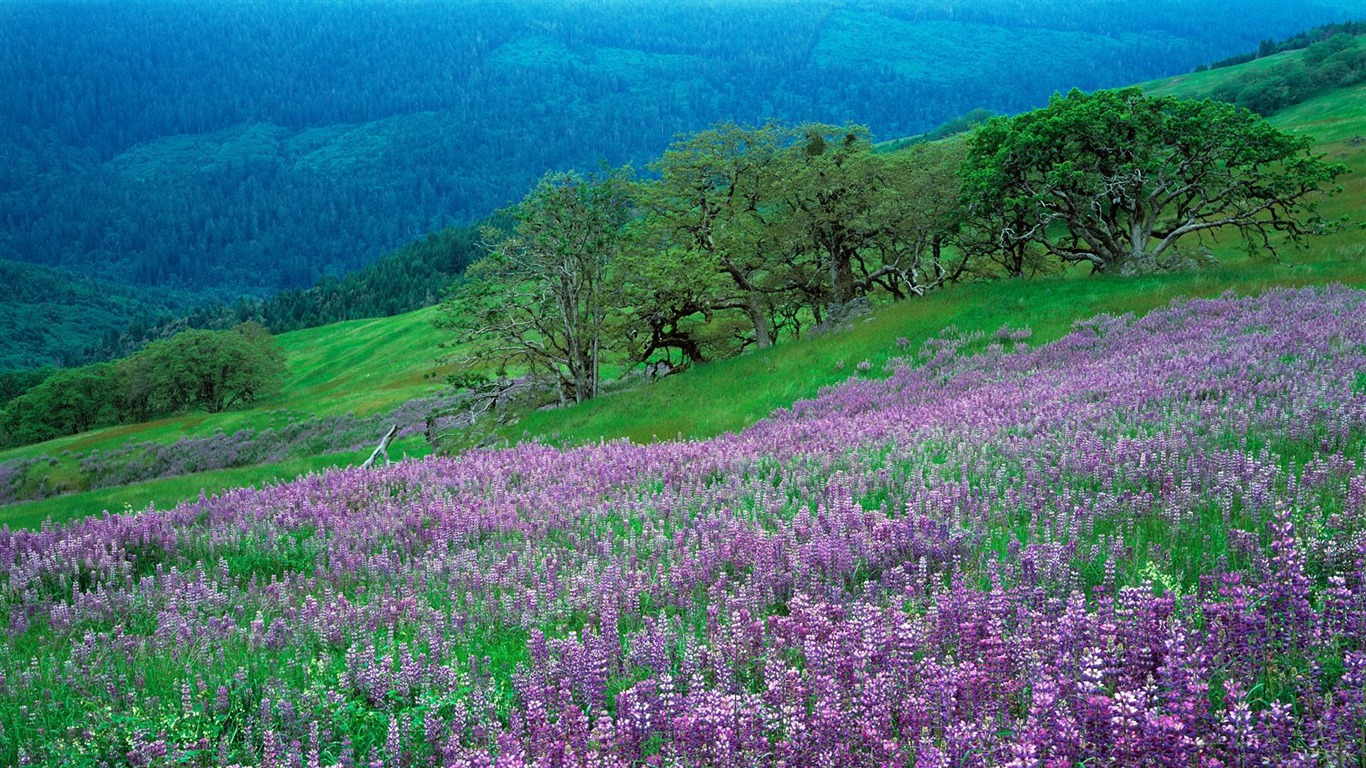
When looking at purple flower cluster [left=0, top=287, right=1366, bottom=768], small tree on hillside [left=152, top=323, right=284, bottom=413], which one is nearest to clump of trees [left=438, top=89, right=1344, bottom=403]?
purple flower cluster [left=0, top=287, right=1366, bottom=768]

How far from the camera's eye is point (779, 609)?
5.68 m

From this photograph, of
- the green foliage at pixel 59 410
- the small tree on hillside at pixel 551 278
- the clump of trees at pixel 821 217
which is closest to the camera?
the clump of trees at pixel 821 217

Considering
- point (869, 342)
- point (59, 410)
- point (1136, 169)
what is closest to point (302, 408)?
point (59, 410)

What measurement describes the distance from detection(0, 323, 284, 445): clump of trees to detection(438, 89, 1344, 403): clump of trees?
91128 mm

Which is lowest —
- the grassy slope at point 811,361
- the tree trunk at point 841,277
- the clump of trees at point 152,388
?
the grassy slope at point 811,361

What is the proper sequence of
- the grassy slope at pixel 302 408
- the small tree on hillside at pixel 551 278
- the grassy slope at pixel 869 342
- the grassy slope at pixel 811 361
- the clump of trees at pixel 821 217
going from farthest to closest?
the small tree on hillside at pixel 551 278 → the grassy slope at pixel 302 408 → the clump of trees at pixel 821 217 → the grassy slope at pixel 811 361 → the grassy slope at pixel 869 342

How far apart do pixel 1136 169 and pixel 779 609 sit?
2836 cm

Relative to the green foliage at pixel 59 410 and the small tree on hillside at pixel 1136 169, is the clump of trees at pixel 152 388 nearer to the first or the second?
the green foliage at pixel 59 410

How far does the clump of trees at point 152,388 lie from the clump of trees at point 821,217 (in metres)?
91.1

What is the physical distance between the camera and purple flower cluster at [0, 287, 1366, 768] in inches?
142

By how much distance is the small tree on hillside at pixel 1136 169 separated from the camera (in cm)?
2661

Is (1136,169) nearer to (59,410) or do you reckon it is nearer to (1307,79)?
(59,410)

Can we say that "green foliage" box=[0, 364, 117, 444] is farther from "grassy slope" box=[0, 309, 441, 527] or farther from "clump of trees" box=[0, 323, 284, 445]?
"grassy slope" box=[0, 309, 441, 527]

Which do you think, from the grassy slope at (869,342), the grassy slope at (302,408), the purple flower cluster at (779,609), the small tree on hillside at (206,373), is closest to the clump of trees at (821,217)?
the grassy slope at (869,342)
